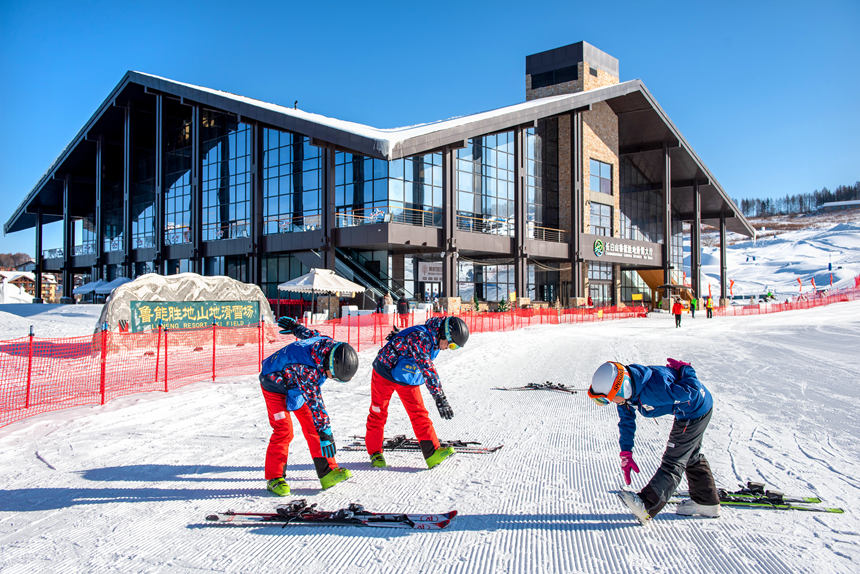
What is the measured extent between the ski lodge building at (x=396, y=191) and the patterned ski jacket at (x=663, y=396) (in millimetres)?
19768

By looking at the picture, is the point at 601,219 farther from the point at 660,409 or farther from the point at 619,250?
the point at 660,409

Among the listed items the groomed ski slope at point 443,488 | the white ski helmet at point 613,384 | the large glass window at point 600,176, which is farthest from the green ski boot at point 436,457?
the large glass window at point 600,176

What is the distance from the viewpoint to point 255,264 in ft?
107

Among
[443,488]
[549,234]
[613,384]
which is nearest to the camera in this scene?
[613,384]

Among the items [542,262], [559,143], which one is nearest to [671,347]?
[542,262]

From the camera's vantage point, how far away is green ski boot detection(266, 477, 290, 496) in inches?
181

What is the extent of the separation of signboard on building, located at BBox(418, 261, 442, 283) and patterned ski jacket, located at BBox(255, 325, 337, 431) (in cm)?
2796

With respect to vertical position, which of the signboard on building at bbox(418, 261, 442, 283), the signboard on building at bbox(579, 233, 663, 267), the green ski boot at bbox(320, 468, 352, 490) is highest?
the signboard on building at bbox(579, 233, 663, 267)

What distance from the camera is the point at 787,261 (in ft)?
310

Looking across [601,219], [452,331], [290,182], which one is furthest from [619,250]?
[452,331]

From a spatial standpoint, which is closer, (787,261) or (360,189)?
(360,189)

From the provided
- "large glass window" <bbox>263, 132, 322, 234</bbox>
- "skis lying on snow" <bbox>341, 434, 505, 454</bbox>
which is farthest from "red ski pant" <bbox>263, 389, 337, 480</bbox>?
"large glass window" <bbox>263, 132, 322, 234</bbox>

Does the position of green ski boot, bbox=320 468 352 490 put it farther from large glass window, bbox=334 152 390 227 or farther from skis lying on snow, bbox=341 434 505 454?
large glass window, bbox=334 152 390 227

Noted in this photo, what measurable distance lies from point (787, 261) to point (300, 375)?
11101cm
